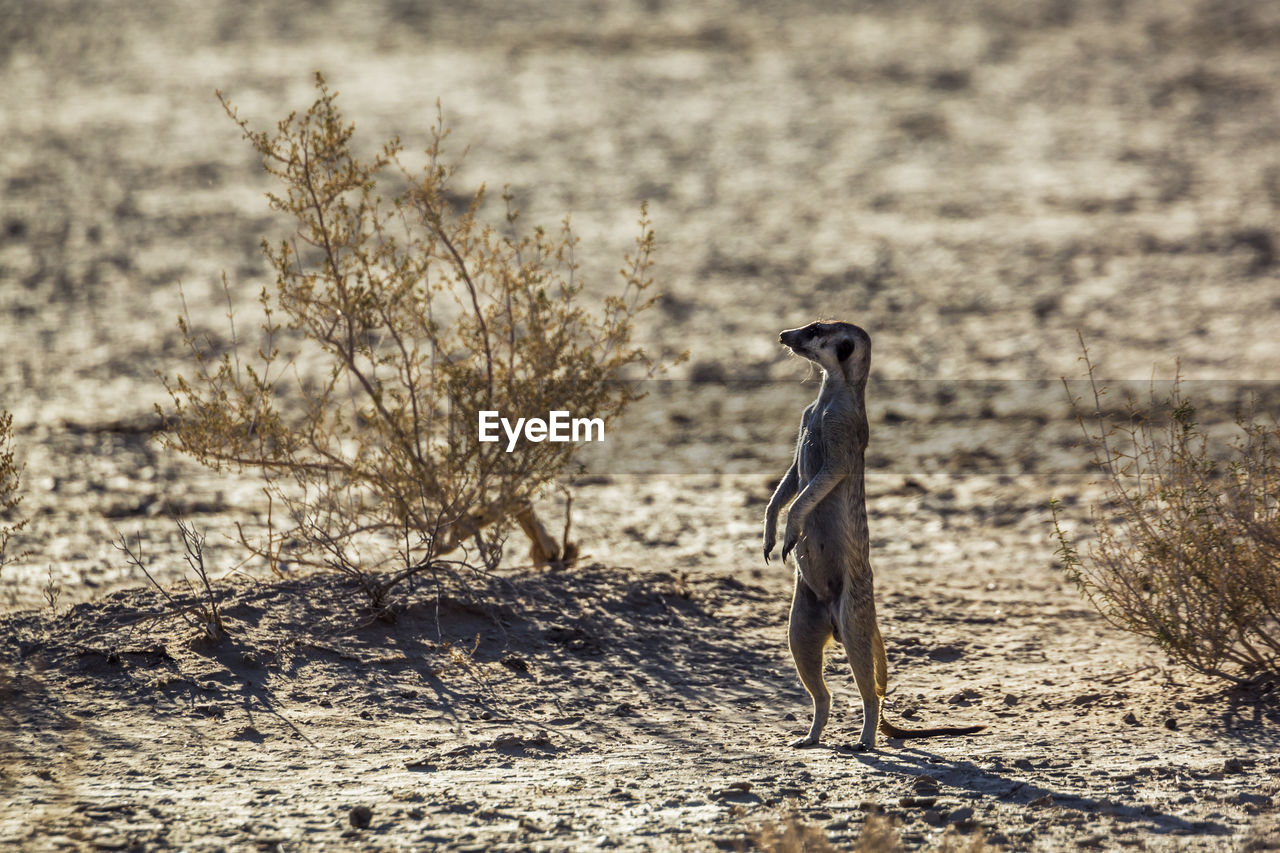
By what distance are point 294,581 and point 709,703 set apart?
8.07 feet

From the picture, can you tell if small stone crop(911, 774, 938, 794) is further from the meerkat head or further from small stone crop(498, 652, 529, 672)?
small stone crop(498, 652, 529, 672)

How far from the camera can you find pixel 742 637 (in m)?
8.36

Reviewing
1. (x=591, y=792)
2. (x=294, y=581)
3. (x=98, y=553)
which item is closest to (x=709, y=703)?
(x=591, y=792)

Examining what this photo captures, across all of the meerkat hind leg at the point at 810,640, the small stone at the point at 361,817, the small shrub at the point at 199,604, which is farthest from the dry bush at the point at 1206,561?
the small shrub at the point at 199,604

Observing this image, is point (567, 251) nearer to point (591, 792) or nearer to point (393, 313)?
point (393, 313)

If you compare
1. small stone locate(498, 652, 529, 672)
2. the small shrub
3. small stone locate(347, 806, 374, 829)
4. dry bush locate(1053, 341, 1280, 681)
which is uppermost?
dry bush locate(1053, 341, 1280, 681)

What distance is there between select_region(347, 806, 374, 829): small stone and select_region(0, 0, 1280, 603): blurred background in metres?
4.23

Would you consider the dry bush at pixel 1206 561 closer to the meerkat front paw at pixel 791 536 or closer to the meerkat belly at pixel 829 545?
the meerkat belly at pixel 829 545

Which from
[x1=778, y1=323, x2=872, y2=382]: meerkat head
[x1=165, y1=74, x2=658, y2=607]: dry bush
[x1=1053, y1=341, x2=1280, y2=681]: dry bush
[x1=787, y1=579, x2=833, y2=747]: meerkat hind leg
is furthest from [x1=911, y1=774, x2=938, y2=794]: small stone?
[x1=165, y1=74, x2=658, y2=607]: dry bush

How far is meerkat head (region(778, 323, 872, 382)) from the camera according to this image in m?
6.38

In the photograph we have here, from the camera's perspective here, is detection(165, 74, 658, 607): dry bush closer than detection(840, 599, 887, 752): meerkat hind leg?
No

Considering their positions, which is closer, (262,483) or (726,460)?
(262,483)

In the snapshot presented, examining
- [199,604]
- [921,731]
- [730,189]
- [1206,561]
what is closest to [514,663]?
[199,604]

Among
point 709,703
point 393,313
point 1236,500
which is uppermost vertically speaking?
point 393,313
